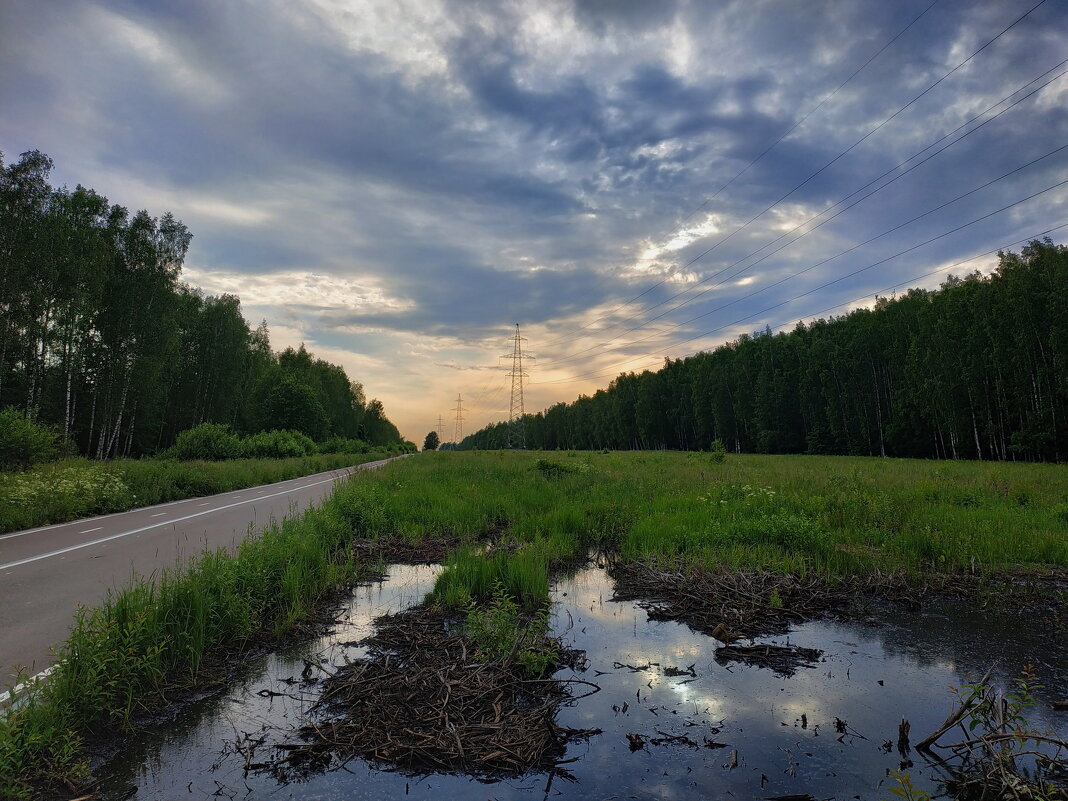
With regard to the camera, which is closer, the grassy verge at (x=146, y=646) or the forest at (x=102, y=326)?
the grassy verge at (x=146, y=646)

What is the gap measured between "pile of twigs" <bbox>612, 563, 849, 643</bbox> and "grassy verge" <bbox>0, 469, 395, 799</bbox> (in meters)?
4.76

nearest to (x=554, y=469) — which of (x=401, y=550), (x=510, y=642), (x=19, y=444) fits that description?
(x=401, y=550)

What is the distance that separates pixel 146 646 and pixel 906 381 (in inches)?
2099

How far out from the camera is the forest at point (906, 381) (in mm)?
33000

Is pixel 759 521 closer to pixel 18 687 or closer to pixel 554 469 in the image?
pixel 18 687

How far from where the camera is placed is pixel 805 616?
6906mm

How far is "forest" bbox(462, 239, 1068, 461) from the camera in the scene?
33.0 metres

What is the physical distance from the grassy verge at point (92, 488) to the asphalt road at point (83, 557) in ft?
2.11

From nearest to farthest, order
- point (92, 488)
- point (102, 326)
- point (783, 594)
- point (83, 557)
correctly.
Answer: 1. point (783, 594)
2. point (83, 557)
3. point (92, 488)
4. point (102, 326)

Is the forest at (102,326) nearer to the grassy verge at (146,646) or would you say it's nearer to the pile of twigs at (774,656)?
the grassy verge at (146,646)

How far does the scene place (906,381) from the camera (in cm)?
4459

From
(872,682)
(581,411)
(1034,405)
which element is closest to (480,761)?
(872,682)

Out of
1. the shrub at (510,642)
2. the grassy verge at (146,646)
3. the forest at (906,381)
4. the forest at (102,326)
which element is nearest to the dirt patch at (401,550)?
the grassy verge at (146,646)

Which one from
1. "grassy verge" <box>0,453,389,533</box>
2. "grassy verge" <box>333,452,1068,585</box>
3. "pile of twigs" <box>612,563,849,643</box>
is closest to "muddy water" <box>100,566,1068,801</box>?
"pile of twigs" <box>612,563,849,643</box>
